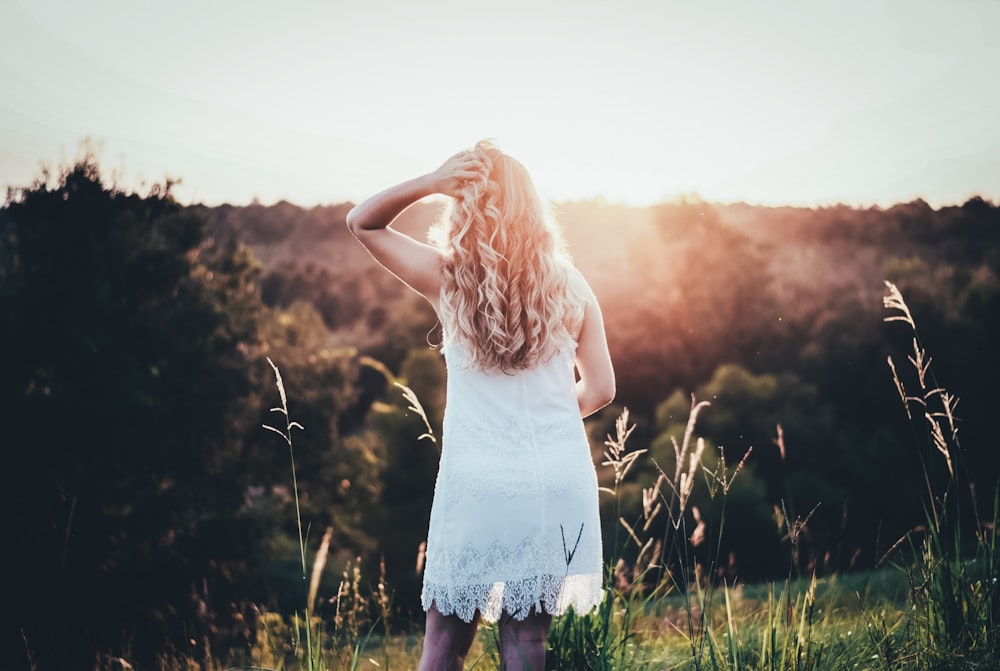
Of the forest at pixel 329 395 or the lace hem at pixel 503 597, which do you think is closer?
the lace hem at pixel 503 597

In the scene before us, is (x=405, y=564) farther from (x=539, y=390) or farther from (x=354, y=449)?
(x=539, y=390)

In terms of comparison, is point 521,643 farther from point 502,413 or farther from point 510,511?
point 502,413

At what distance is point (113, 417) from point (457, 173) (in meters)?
13.2

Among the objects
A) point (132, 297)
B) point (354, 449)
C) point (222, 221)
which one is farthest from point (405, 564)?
point (222, 221)

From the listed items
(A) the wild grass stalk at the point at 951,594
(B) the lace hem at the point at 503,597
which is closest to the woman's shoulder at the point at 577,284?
(B) the lace hem at the point at 503,597

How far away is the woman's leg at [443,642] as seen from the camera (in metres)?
1.95

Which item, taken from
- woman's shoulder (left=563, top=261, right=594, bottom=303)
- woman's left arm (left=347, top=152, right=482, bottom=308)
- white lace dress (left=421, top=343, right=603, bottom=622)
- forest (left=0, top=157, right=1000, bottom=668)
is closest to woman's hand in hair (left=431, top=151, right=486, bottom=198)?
woman's left arm (left=347, top=152, right=482, bottom=308)

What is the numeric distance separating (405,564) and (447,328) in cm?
1716

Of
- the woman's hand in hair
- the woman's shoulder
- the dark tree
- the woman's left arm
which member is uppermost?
the woman's hand in hair

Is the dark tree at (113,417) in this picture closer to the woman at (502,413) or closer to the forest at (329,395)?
the forest at (329,395)

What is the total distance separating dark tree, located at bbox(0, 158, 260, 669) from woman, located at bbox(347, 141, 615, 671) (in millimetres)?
11038

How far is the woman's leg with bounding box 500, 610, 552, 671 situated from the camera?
1.95 meters

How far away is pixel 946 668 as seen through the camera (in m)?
2.33

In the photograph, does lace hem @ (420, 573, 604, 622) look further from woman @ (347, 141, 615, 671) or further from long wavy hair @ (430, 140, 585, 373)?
long wavy hair @ (430, 140, 585, 373)
